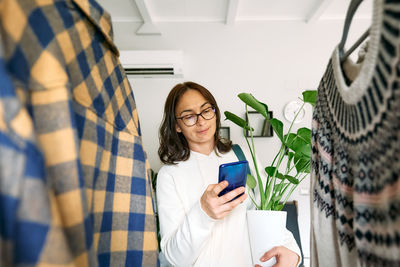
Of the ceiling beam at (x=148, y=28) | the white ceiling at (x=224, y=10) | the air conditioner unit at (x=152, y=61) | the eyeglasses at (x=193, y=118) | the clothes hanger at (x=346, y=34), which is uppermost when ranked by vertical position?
the white ceiling at (x=224, y=10)

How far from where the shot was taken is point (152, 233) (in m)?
0.44

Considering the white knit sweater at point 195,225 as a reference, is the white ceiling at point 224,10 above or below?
above

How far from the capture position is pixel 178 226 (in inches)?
35.2

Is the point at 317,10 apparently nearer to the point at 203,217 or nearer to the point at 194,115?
the point at 194,115

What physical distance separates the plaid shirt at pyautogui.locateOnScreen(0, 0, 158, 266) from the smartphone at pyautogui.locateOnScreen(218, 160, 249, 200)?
0.32 metres

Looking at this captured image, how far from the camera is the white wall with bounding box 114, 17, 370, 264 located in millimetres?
2217

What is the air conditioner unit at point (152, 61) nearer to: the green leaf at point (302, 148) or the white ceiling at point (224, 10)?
the white ceiling at point (224, 10)

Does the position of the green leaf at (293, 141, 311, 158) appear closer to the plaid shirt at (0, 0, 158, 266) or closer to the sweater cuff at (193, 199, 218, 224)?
the sweater cuff at (193, 199, 218, 224)

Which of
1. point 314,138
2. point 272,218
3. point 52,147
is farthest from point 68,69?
point 272,218

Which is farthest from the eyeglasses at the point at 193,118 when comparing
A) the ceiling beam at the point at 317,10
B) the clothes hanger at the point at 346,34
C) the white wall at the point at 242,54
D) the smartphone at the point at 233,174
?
the ceiling beam at the point at 317,10

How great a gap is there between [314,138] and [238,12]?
200cm

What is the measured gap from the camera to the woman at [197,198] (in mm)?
776

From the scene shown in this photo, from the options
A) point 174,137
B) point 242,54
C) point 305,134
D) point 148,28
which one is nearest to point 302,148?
point 305,134

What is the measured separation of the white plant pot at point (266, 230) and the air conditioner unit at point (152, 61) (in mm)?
1645
